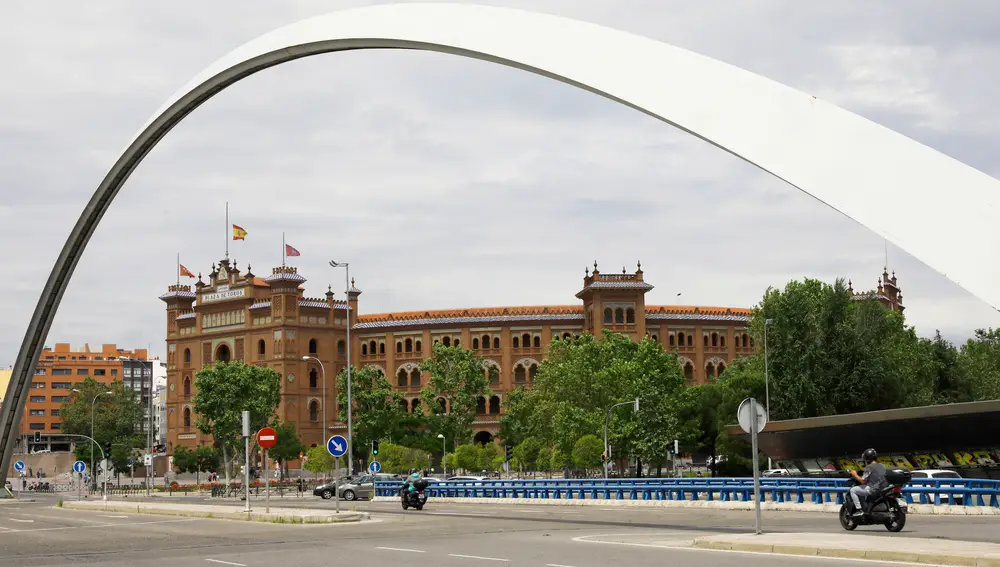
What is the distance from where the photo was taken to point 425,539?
2223 centimetres

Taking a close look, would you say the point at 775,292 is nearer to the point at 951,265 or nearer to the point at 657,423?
the point at 657,423

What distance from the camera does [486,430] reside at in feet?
368

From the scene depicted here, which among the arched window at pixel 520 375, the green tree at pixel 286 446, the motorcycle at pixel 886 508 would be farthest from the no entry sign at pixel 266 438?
the arched window at pixel 520 375

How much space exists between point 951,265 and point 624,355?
65.3 metres

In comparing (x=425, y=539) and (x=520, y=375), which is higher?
(x=520, y=375)

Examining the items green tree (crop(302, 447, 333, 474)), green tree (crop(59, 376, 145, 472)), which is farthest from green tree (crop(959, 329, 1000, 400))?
green tree (crop(59, 376, 145, 472))

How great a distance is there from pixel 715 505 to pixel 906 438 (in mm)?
10910

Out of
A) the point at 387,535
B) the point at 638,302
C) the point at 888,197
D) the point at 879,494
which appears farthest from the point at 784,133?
the point at 638,302

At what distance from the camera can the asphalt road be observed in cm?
1709

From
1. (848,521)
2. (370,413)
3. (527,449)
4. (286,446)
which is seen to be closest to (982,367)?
(527,449)

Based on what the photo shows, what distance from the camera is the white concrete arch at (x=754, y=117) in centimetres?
1379

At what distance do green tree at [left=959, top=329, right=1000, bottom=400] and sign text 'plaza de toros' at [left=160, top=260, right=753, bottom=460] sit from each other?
948 inches

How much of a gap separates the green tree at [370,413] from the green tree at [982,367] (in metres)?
44.3

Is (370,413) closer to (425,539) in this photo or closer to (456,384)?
(456,384)
